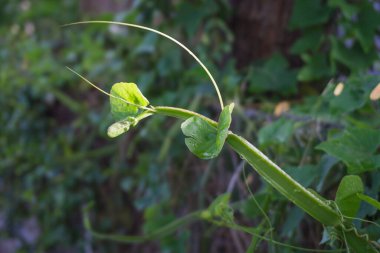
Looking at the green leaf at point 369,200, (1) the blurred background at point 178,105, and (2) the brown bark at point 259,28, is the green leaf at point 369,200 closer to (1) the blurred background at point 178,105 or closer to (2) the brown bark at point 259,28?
(1) the blurred background at point 178,105

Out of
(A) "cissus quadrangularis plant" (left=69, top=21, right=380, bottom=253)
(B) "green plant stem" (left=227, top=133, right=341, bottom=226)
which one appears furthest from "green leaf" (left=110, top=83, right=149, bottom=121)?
(B) "green plant stem" (left=227, top=133, right=341, bottom=226)

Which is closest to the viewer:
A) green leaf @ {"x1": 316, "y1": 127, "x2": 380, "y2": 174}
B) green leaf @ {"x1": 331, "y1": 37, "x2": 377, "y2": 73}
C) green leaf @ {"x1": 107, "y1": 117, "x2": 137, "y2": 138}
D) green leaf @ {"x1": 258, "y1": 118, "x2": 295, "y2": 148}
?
green leaf @ {"x1": 107, "y1": 117, "x2": 137, "y2": 138}

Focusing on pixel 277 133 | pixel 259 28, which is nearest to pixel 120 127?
pixel 277 133

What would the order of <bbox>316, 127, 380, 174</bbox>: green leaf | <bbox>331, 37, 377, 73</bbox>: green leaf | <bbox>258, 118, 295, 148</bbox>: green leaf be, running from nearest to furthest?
<bbox>316, 127, 380, 174</bbox>: green leaf, <bbox>258, 118, 295, 148</bbox>: green leaf, <bbox>331, 37, 377, 73</bbox>: green leaf

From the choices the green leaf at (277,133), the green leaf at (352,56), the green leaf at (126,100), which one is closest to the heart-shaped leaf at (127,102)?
the green leaf at (126,100)

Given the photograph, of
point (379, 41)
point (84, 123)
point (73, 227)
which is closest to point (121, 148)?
point (84, 123)

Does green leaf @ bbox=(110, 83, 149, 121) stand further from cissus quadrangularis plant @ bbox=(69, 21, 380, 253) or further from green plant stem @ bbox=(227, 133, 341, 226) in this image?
green plant stem @ bbox=(227, 133, 341, 226)
